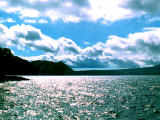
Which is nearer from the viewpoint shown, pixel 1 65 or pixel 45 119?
pixel 45 119

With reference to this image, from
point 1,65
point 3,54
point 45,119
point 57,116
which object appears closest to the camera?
point 45,119

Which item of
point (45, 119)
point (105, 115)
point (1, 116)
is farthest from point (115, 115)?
point (1, 116)

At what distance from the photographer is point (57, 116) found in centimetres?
3506

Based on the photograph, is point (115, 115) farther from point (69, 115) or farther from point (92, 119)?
point (69, 115)

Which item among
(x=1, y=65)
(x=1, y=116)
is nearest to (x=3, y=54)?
(x=1, y=65)

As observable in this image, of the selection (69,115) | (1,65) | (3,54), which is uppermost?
(3,54)

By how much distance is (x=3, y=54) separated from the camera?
635ft

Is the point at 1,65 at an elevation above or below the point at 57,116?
above

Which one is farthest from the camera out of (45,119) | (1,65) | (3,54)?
(3,54)

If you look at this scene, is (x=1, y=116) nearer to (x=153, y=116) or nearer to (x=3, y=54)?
(x=153, y=116)

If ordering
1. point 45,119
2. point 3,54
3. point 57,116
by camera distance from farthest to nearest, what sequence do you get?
point 3,54, point 57,116, point 45,119

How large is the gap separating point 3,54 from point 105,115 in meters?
180

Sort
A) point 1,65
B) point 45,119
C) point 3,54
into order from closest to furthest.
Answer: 1. point 45,119
2. point 1,65
3. point 3,54

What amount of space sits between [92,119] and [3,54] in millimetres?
181653
